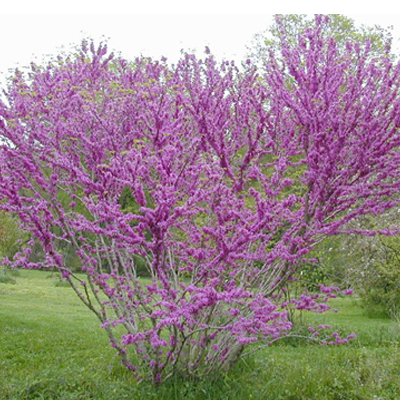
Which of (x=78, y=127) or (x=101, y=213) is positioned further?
(x=78, y=127)

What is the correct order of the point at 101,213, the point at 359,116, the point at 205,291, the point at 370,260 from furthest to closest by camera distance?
1. the point at 370,260
2. the point at 359,116
3. the point at 101,213
4. the point at 205,291

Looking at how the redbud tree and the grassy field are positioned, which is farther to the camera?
the grassy field

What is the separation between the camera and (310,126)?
4.71 m

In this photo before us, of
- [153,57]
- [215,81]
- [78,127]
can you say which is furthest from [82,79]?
[215,81]

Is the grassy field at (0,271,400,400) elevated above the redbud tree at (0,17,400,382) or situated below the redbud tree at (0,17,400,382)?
below

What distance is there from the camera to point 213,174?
169 inches

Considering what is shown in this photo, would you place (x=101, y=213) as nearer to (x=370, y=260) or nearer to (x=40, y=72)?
(x=40, y=72)

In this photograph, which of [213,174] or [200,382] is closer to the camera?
[213,174]

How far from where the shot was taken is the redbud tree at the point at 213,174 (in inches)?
170

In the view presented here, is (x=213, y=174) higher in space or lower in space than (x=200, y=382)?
higher

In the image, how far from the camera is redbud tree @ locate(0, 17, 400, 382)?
4316 millimetres

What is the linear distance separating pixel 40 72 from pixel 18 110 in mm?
1656

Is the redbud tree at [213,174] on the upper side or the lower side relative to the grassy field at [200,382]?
upper

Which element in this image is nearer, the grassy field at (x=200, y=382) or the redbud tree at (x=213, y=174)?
the redbud tree at (x=213, y=174)
